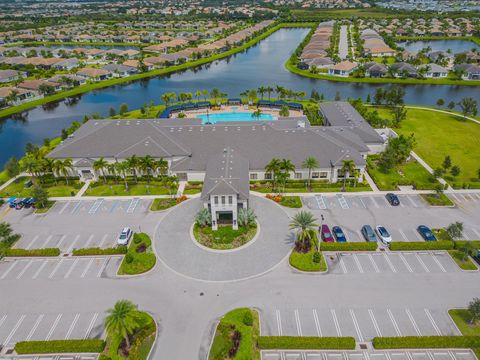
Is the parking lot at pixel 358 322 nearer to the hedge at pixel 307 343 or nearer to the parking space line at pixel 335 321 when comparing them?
the parking space line at pixel 335 321

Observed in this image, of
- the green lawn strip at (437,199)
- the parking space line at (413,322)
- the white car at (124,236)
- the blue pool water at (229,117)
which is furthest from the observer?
the blue pool water at (229,117)

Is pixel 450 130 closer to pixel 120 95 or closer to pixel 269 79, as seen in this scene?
pixel 269 79

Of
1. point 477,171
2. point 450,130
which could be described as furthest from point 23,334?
point 450,130

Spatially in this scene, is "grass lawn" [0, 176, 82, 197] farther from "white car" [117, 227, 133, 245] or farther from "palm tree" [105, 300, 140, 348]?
"palm tree" [105, 300, 140, 348]

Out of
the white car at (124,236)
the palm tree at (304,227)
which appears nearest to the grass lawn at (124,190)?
the white car at (124,236)

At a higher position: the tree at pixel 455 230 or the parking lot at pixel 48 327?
the tree at pixel 455 230

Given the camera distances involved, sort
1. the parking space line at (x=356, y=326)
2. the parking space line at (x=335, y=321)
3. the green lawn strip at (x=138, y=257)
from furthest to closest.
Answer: the green lawn strip at (x=138, y=257)
the parking space line at (x=335, y=321)
the parking space line at (x=356, y=326)

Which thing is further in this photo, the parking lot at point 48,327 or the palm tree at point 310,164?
the palm tree at point 310,164
